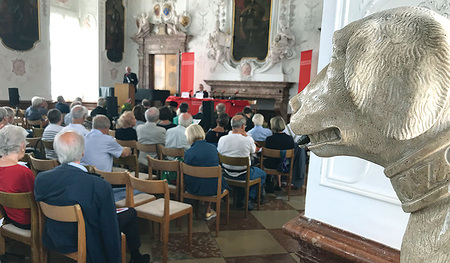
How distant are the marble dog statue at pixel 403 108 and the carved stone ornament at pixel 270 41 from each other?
10.9 m

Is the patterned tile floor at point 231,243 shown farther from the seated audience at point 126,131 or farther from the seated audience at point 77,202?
the seated audience at point 126,131

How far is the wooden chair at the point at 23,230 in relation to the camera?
2180 millimetres

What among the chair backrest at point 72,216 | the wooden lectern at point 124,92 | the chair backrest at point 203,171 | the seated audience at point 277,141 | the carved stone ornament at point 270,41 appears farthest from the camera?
the carved stone ornament at point 270,41

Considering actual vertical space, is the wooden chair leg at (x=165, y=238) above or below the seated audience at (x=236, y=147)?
below

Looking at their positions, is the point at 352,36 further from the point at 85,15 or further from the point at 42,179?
the point at 85,15

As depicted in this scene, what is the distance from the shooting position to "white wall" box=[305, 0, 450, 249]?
3.40 ft

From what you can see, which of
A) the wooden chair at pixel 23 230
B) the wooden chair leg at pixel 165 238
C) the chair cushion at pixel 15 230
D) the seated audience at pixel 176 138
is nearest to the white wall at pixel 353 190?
the wooden chair leg at pixel 165 238

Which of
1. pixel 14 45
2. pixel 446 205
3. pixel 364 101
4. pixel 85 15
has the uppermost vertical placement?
pixel 85 15

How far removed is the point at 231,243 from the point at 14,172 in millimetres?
2115

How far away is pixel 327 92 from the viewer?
495 millimetres

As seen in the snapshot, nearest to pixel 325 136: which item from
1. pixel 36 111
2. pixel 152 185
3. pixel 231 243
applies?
pixel 152 185

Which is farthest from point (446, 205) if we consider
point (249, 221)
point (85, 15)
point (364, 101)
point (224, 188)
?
point (85, 15)

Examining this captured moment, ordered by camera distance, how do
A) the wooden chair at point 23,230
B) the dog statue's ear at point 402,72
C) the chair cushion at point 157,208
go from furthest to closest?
the chair cushion at point 157,208, the wooden chair at point 23,230, the dog statue's ear at point 402,72

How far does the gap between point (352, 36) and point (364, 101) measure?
0.10 metres
